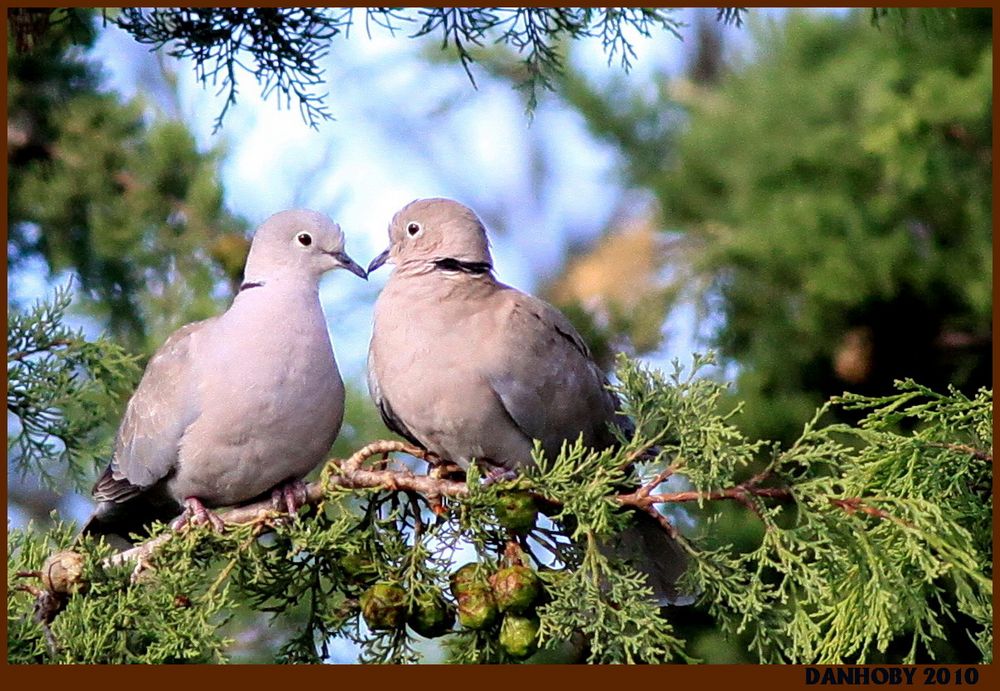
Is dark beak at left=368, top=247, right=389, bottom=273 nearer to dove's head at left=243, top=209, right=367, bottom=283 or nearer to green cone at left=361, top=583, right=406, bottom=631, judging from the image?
dove's head at left=243, top=209, right=367, bottom=283

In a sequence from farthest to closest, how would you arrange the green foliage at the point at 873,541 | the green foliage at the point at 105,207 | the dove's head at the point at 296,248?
the green foliage at the point at 105,207 < the dove's head at the point at 296,248 < the green foliage at the point at 873,541

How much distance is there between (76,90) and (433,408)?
2.80m

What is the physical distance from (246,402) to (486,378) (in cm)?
65

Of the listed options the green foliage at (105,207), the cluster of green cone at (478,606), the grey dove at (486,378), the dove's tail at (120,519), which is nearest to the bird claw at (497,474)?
the grey dove at (486,378)

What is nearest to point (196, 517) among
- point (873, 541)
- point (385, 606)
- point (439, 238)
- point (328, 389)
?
point (328, 389)

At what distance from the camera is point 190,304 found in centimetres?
495

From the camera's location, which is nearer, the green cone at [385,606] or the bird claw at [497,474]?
the green cone at [385,606]

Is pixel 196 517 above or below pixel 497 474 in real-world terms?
below

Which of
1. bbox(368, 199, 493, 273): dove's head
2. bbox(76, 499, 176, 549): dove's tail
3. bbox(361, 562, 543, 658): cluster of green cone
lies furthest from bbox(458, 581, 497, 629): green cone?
bbox(76, 499, 176, 549): dove's tail

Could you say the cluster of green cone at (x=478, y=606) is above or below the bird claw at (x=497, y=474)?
below

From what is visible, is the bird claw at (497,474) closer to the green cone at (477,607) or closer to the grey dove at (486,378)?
the grey dove at (486,378)

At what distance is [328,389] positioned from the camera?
11.0ft

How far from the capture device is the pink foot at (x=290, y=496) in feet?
10.4

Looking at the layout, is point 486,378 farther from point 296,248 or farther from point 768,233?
point 768,233
